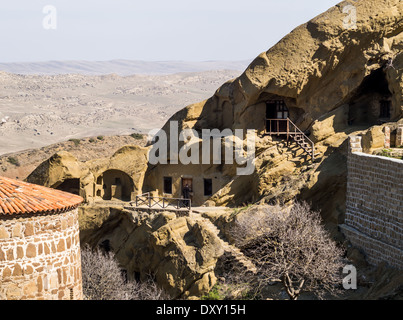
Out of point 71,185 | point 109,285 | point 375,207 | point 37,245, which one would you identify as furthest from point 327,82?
point 37,245

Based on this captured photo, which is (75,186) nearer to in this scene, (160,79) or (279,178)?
(279,178)

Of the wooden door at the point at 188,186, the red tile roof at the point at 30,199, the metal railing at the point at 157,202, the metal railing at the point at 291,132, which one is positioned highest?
the metal railing at the point at 291,132

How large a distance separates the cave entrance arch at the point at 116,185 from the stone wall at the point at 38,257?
60.3 ft

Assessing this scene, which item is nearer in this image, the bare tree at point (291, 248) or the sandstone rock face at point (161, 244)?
the bare tree at point (291, 248)

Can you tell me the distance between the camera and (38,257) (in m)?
20.2

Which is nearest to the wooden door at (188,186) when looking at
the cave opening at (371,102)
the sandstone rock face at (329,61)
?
the sandstone rock face at (329,61)

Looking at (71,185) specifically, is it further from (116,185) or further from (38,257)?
(38,257)

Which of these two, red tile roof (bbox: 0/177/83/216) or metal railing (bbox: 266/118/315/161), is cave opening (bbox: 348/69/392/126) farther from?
red tile roof (bbox: 0/177/83/216)

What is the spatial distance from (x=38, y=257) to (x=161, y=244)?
41.2 ft

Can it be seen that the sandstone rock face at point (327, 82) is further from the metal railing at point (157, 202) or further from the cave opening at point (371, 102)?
the metal railing at point (157, 202)

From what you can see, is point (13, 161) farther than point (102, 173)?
Yes

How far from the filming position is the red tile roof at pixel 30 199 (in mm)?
20123

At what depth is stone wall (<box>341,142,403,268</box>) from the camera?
80.5ft
